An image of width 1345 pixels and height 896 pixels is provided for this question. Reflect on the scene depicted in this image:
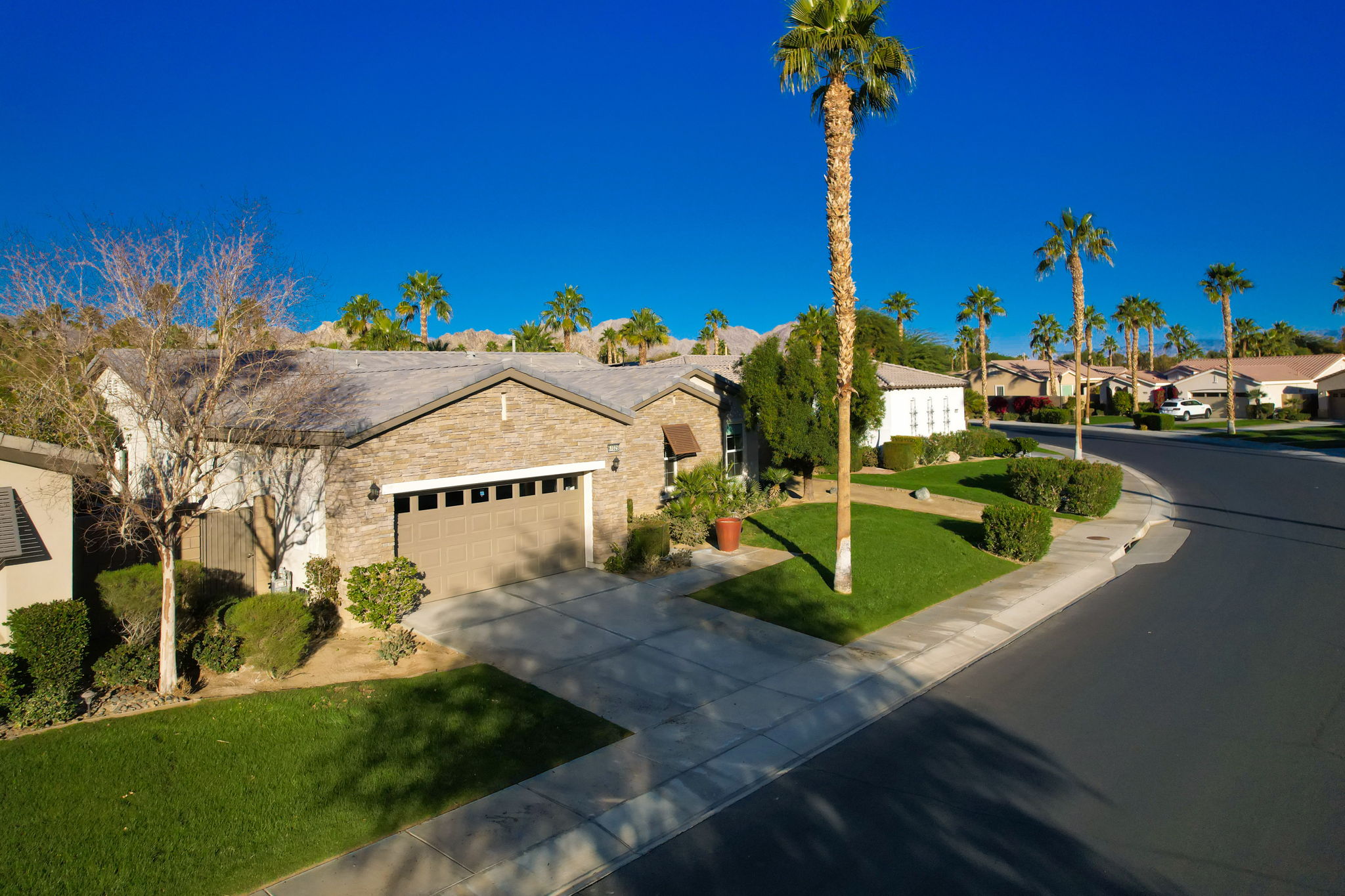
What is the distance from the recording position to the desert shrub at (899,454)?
33.9 m

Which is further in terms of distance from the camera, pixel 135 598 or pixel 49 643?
pixel 135 598

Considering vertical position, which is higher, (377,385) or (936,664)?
(377,385)

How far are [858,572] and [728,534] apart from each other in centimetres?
331

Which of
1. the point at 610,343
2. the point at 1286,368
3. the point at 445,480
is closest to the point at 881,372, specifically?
the point at 610,343

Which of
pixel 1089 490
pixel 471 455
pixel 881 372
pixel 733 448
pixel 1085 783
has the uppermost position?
pixel 881 372

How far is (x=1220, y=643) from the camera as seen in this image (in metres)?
13.1

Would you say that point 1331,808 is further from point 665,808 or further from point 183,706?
point 183,706

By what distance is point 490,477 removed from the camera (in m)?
15.2

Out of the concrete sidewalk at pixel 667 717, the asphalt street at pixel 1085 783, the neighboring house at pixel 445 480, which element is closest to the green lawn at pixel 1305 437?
the concrete sidewalk at pixel 667 717

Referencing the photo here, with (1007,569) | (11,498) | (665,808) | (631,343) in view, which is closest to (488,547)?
(11,498)

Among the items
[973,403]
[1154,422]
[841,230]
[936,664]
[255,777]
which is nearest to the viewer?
[255,777]

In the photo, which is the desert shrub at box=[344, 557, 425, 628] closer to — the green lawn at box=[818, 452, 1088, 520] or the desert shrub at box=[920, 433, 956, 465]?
the green lawn at box=[818, 452, 1088, 520]

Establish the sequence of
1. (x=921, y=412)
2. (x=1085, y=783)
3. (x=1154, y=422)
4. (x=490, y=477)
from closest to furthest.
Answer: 1. (x=1085, y=783)
2. (x=490, y=477)
3. (x=921, y=412)
4. (x=1154, y=422)

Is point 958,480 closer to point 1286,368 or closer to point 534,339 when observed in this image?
point 534,339
